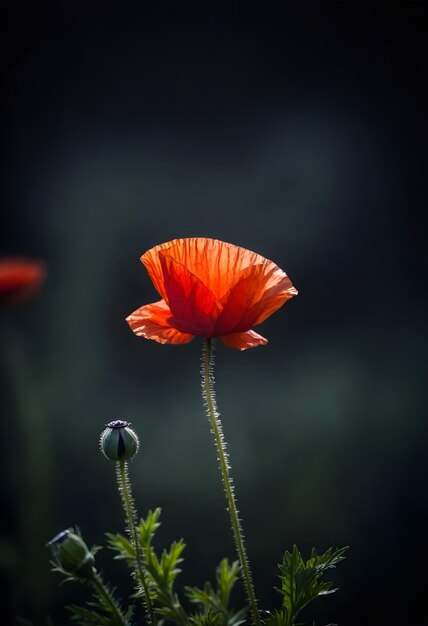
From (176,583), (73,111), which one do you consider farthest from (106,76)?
(176,583)

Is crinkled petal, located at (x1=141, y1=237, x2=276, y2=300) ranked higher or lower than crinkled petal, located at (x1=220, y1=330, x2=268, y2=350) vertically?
higher

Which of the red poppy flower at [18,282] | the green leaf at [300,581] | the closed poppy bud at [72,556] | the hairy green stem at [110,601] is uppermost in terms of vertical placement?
the red poppy flower at [18,282]

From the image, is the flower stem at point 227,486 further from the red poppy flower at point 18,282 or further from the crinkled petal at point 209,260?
the red poppy flower at point 18,282

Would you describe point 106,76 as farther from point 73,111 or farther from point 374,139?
point 374,139

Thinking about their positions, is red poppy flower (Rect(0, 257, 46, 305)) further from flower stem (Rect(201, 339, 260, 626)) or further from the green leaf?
the green leaf

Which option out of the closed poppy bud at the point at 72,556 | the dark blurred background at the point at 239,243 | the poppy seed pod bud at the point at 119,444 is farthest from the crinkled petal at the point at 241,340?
the dark blurred background at the point at 239,243

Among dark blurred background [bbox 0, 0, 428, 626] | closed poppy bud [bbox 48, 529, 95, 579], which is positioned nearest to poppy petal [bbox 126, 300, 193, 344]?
closed poppy bud [bbox 48, 529, 95, 579]

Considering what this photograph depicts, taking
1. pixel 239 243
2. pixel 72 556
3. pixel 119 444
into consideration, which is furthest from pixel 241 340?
pixel 239 243
